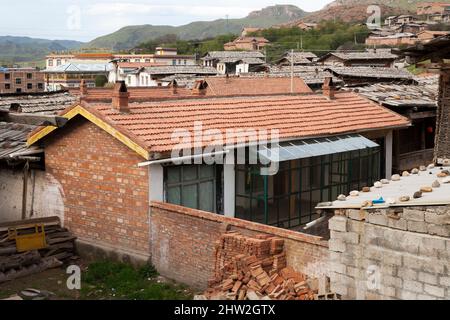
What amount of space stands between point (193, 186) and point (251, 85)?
22.5 metres

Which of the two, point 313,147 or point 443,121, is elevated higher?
point 443,121

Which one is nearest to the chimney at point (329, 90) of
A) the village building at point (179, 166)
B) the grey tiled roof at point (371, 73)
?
the village building at point (179, 166)

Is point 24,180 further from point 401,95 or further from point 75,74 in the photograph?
point 75,74

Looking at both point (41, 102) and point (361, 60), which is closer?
point (41, 102)

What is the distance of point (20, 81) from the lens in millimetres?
85562

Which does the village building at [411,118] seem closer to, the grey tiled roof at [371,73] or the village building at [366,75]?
the village building at [366,75]

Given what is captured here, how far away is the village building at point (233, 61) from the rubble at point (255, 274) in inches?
2363

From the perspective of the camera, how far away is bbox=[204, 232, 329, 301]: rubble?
10.8 metres

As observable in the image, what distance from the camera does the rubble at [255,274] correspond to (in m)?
10.8

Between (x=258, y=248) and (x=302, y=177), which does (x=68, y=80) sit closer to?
(x=302, y=177)

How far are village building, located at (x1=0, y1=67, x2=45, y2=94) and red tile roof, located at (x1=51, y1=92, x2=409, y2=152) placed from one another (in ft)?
225

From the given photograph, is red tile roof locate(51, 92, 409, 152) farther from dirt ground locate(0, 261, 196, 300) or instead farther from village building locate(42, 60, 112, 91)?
village building locate(42, 60, 112, 91)

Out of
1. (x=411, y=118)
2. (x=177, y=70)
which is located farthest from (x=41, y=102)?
(x=177, y=70)

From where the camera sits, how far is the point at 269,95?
67.8ft
